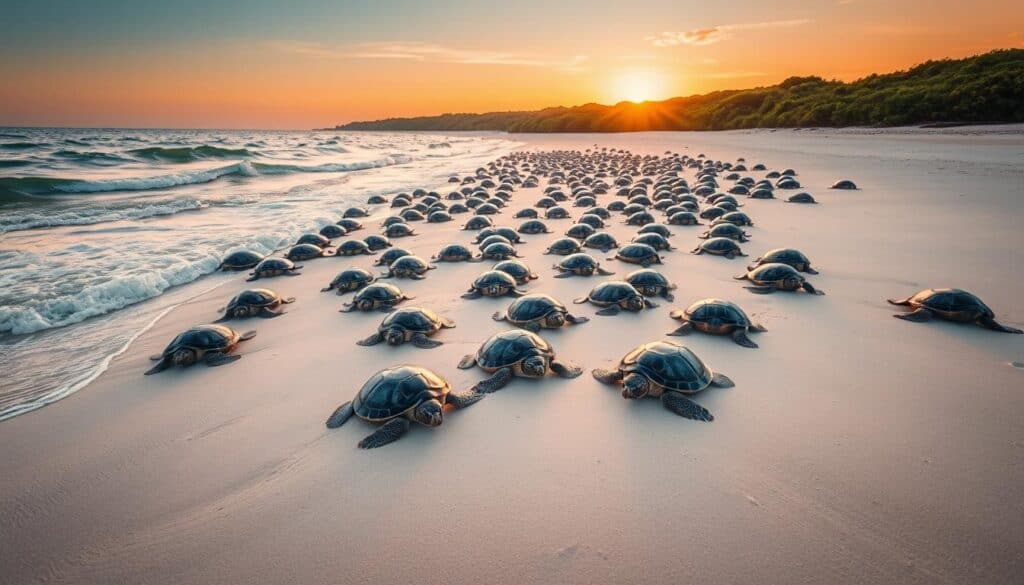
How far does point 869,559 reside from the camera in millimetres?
3576

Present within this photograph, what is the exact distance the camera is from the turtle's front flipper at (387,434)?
208 inches

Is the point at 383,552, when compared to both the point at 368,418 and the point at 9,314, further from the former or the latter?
the point at 9,314

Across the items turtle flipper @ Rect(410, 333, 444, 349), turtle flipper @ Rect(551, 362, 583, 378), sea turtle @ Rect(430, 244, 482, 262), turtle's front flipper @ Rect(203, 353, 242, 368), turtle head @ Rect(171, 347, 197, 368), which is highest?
sea turtle @ Rect(430, 244, 482, 262)

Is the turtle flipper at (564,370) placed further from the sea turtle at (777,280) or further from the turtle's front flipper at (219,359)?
the turtle's front flipper at (219,359)

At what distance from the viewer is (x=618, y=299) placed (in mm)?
9023

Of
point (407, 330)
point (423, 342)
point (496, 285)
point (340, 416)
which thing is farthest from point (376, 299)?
point (340, 416)

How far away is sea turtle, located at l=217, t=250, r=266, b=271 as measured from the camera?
45.0 feet

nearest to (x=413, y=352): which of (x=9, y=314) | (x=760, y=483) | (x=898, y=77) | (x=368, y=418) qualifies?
(x=368, y=418)

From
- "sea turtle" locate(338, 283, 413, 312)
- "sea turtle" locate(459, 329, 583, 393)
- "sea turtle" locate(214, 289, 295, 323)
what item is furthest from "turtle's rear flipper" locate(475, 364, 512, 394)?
"sea turtle" locate(214, 289, 295, 323)

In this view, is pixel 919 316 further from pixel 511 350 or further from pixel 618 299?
pixel 511 350

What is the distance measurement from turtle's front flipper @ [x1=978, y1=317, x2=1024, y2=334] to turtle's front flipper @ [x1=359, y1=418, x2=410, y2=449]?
31.3ft

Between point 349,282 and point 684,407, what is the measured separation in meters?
8.65

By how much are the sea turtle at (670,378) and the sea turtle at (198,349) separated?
686 cm

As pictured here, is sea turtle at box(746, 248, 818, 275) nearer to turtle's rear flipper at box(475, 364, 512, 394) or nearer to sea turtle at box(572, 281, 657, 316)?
sea turtle at box(572, 281, 657, 316)
